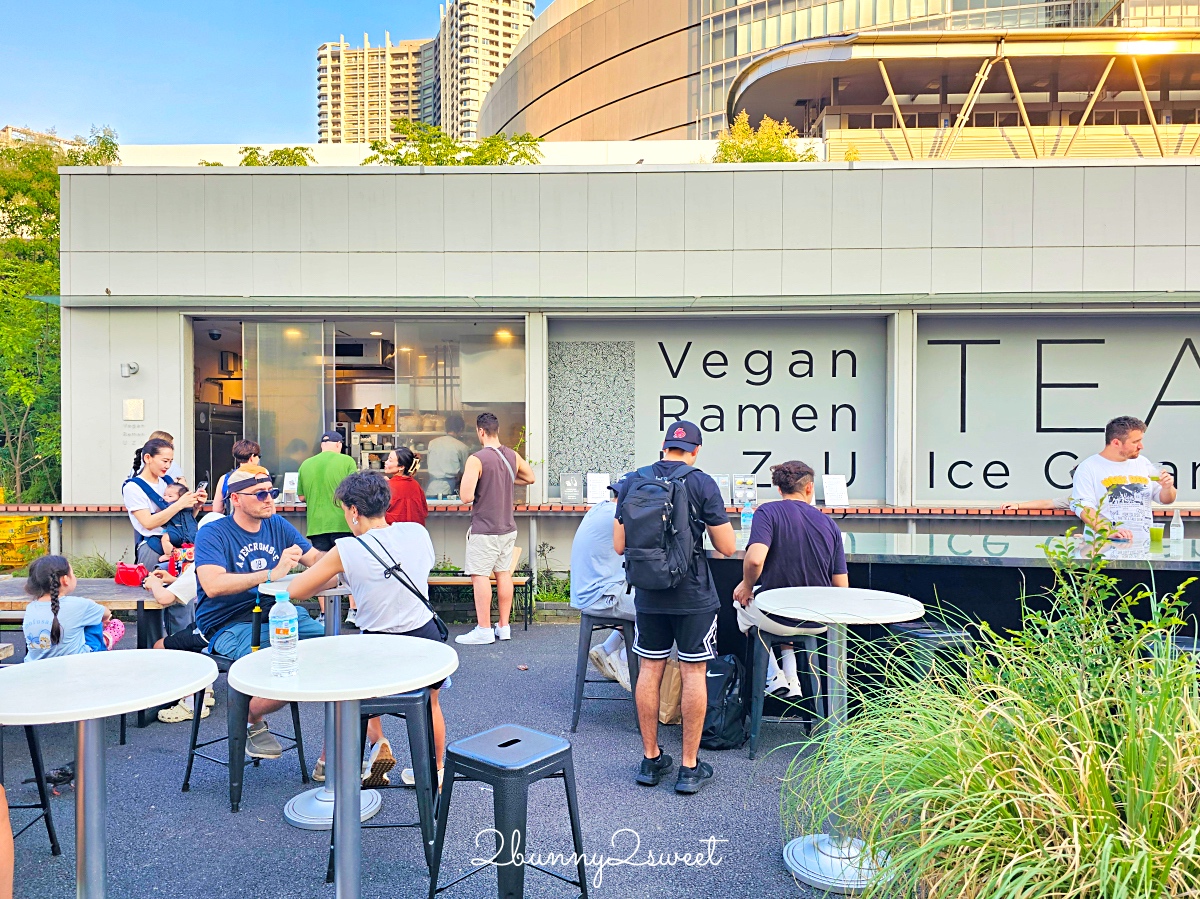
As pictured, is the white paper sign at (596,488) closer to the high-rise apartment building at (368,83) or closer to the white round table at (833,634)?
the white round table at (833,634)

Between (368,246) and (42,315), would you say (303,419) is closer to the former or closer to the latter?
(368,246)

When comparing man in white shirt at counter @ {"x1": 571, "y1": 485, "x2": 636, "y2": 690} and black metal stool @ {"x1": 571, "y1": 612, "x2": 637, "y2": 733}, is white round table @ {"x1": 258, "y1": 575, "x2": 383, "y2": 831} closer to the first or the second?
black metal stool @ {"x1": 571, "y1": 612, "x2": 637, "y2": 733}

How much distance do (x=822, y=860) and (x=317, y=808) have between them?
224 cm

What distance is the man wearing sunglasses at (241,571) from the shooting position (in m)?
4.42

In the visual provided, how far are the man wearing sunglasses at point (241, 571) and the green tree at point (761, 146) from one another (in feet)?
39.1

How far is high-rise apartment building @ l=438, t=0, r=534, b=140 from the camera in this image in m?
106

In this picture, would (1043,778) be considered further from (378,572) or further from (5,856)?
(5,856)

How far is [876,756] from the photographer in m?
2.60

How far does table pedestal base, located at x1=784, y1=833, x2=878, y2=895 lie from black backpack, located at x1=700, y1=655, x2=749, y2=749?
1229mm

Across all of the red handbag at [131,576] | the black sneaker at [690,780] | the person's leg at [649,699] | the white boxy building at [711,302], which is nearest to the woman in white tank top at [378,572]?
the person's leg at [649,699]

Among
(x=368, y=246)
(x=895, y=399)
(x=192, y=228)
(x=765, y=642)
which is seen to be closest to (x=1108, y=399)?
(x=895, y=399)

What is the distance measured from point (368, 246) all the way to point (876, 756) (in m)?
8.02

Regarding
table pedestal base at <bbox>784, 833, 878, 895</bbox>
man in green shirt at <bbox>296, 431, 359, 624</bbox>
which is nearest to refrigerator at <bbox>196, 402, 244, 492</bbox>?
man in green shirt at <bbox>296, 431, 359, 624</bbox>

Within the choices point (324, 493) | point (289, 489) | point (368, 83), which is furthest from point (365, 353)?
point (368, 83)
